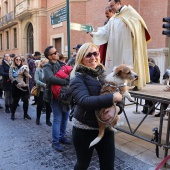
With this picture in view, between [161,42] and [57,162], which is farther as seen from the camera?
[161,42]

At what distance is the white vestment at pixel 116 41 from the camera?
12.5 feet

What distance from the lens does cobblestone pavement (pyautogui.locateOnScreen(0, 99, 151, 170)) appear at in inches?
134

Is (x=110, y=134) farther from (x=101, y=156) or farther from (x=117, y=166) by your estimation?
(x=117, y=166)

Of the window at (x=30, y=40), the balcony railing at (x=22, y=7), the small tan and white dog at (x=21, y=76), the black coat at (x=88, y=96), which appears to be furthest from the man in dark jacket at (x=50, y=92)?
the window at (x=30, y=40)

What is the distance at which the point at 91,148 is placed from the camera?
85.5 inches

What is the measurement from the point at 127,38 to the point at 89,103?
2309 mm

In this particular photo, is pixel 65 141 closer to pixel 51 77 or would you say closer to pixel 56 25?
pixel 51 77

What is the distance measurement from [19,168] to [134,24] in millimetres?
3126

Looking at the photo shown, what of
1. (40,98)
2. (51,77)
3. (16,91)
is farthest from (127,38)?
(16,91)

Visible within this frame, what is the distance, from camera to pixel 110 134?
7.27ft

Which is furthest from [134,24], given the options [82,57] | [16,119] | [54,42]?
[54,42]

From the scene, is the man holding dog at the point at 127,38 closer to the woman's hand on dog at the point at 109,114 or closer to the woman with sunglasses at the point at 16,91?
the woman's hand on dog at the point at 109,114

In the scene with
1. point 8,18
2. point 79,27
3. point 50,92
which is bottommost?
point 50,92

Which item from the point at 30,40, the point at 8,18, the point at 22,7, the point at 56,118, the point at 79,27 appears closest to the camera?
the point at 56,118
